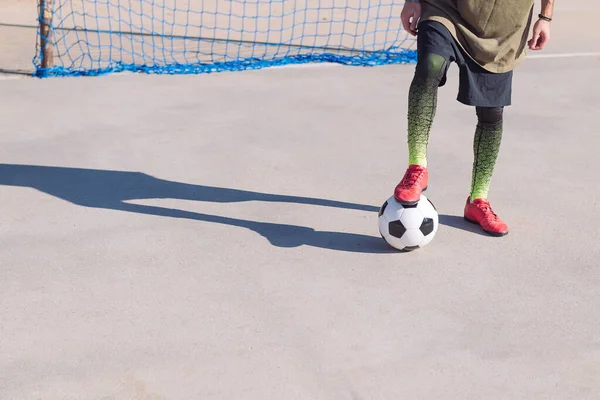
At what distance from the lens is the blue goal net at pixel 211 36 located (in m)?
8.20

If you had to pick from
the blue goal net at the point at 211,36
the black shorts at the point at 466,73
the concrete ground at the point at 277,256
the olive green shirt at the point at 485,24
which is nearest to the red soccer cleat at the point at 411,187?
the concrete ground at the point at 277,256

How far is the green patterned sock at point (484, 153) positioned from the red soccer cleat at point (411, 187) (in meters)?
0.43

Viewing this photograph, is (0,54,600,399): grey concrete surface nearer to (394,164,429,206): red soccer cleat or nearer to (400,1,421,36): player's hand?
(394,164,429,206): red soccer cleat

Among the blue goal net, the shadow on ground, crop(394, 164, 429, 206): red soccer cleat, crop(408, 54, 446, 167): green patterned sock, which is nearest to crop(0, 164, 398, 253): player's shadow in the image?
the shadow on ground

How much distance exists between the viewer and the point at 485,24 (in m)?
4.50

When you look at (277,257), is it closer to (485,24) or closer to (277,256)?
(277,256)

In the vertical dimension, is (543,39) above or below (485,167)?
above

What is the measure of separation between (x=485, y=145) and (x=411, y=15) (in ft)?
Result: 2.44

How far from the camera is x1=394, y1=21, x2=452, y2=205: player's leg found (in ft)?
14.5

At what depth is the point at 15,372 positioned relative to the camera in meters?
3.45

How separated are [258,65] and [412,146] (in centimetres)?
385

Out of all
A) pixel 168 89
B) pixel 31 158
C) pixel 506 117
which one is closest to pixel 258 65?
pixel 168 89

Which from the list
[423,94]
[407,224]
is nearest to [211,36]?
[423,94]

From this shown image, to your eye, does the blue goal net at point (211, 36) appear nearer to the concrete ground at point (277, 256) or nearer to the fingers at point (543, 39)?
the concrete ground at point (277, 256)
